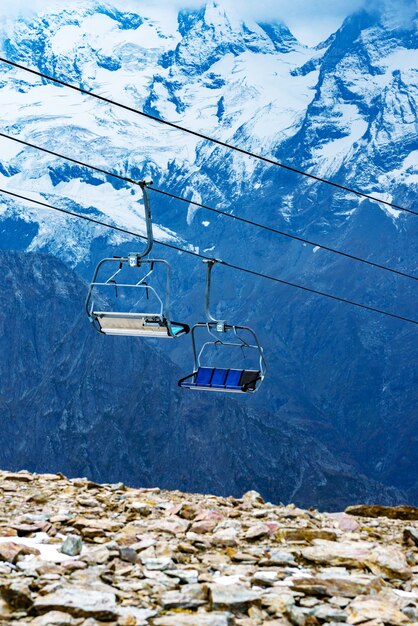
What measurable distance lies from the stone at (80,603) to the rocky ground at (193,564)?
1 centimetres

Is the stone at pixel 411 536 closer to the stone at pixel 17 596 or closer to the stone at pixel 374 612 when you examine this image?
the stone at pixel 374 612

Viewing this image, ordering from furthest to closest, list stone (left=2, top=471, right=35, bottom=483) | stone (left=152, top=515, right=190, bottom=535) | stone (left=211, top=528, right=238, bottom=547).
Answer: stone (left=2, top=471, right=35, bottom=483) → stone (left=152, top=515, right=190, bottom=535) → stone (left=211, top=528, right=238, bottom=547)

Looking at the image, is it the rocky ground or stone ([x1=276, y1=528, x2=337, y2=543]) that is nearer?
the rocky ground

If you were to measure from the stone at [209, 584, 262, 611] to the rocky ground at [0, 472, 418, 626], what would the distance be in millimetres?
19

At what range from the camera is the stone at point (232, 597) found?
18.3m

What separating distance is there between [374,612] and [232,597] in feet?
7.10

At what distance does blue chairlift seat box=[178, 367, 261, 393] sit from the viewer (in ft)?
90.9

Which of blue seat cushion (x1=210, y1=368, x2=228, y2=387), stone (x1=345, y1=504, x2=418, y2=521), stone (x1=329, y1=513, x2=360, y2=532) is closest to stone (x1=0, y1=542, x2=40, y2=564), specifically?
blue seat cushion (x1=210, y1=368, x2=228, y2=387)

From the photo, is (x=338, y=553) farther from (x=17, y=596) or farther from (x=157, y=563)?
(x=17, y=596)

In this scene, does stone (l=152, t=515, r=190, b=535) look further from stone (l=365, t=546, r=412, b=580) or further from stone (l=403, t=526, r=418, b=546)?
stone (l=403, t=526, r=418, b=546)

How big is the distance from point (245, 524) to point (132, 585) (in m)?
6.08

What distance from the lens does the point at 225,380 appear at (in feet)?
91.9

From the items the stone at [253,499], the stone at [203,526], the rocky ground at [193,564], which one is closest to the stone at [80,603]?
the rocky ground at [193,564]

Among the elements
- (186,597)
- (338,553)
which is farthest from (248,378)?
(186,597)
